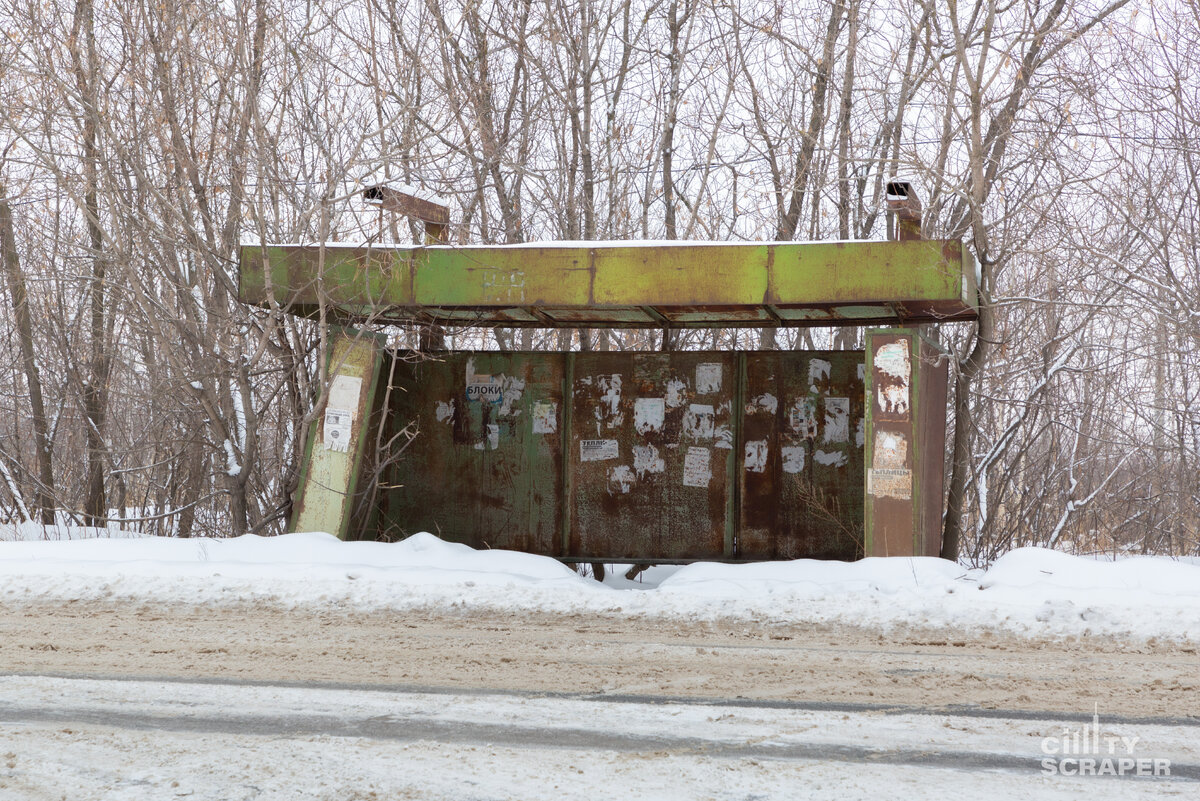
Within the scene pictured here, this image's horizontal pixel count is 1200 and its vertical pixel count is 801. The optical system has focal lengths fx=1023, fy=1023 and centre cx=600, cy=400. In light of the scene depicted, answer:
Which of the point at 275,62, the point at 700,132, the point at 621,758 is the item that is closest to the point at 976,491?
the point at 700,132

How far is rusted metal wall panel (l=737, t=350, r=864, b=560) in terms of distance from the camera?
33.2 ft

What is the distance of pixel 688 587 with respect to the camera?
24.3 ft

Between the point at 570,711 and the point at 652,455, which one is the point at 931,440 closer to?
the point at 652,455

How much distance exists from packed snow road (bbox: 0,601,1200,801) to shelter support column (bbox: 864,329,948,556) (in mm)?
1834

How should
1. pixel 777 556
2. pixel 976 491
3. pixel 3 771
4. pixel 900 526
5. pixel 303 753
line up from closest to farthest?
pixel 3 771 < pixel 303 753 < pixel 900 526 < pixel 777 556 < pixel 976 491

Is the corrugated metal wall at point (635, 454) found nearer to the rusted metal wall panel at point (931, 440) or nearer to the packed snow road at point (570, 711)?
the rusted metal wall panel at point (931, 440)

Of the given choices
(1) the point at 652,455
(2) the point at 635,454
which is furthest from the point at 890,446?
(2) the point at 635,454

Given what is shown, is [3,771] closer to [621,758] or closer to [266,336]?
[621,758]

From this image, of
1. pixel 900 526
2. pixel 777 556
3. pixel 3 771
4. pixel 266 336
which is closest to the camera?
pixel 3 771

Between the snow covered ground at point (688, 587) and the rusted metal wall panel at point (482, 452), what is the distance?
225 cm

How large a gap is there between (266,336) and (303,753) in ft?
20.0

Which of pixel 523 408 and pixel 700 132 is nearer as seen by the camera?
pixel 523 408

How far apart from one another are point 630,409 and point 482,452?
1.62m

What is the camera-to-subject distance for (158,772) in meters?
3.49
